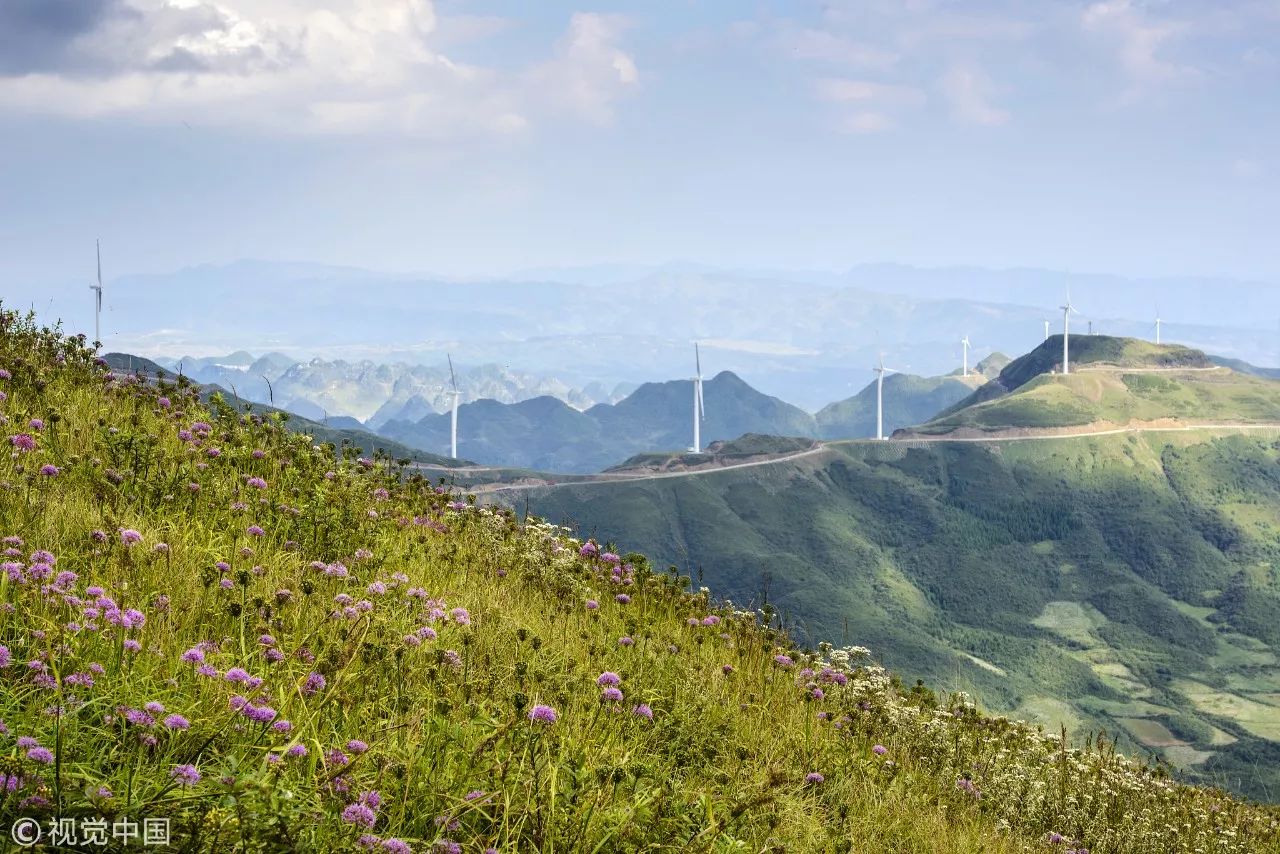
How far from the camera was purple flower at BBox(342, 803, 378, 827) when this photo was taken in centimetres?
623

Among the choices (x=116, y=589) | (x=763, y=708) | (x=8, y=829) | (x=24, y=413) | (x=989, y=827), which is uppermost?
(x=24, y=413)

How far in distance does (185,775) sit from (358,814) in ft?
3.30

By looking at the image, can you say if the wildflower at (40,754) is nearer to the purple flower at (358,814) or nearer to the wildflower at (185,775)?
the wildflower at (185,775)

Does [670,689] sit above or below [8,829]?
below

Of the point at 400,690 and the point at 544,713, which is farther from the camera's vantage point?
the point at 400,690

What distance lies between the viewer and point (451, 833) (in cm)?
734

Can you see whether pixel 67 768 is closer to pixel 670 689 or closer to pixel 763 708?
pixel 670 689

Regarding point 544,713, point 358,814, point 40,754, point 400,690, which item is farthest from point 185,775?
point 544,713

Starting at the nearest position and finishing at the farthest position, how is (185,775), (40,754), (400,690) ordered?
(40,754) < (185,775) < (400,690)

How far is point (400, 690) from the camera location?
8344 millimetres

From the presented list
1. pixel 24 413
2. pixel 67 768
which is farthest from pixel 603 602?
pixel 67 768

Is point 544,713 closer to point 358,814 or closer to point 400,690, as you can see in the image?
point 400,690

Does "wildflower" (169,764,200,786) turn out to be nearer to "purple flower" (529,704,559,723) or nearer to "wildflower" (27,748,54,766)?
"wildflower" (27,748,54,766)

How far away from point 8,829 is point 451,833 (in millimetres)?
2613
